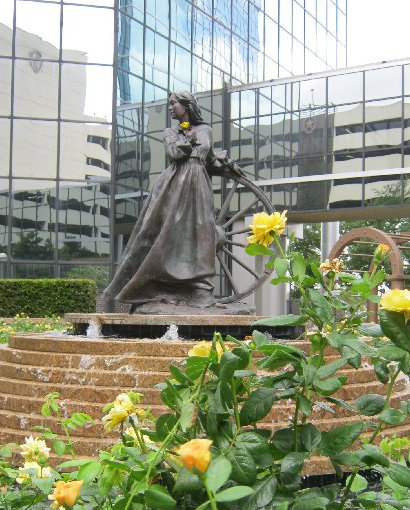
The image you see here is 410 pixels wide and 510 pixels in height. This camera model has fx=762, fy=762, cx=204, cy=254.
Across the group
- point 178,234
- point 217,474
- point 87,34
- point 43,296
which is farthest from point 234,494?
point 87,34

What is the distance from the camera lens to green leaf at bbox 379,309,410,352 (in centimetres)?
169

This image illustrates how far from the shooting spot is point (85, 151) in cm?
1944

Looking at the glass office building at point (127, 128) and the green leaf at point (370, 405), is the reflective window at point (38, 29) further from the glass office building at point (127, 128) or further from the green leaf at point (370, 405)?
the green leaf at point (370, 405)

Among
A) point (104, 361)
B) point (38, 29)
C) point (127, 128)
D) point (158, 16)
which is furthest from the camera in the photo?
point (158, 16)

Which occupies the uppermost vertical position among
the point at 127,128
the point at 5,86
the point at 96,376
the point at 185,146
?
the point at 5,86

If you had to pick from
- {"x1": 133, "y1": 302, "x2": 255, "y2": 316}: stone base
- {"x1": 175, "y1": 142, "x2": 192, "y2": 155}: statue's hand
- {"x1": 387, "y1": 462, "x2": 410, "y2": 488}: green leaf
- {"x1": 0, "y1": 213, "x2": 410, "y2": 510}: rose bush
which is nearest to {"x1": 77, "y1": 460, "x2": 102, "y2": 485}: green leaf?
{"x1": 0, "y1": 213, "x2": 410, "y2": 510}: rose bush

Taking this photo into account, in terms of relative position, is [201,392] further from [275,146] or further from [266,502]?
[275,146]

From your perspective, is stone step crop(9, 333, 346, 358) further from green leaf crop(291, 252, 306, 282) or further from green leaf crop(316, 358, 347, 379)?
green leaf crop(316, 358, 347, 379)

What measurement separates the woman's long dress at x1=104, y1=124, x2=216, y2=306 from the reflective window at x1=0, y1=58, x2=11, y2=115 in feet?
41.3

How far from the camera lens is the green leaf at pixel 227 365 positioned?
1.58 m

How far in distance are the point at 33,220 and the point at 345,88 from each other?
925 cm

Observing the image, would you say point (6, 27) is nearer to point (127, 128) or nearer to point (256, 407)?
point (127, 128)

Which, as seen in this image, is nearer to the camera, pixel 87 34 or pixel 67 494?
pixel 67 494

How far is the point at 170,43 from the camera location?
2152 cm
